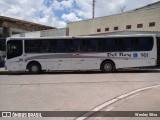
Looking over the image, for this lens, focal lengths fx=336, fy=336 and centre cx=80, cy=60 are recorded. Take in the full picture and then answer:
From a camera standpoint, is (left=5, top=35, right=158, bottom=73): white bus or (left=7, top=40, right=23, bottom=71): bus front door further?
(left=7, top=40, right=23, bottom=71): bus front door

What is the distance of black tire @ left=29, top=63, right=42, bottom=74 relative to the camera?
78.5 feet

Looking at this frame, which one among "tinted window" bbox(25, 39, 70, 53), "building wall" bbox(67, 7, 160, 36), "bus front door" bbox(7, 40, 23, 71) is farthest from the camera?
"building wall" bbox(67, 7, 160, 36)

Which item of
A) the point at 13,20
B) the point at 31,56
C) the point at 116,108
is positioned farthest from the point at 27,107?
the point at 13,20

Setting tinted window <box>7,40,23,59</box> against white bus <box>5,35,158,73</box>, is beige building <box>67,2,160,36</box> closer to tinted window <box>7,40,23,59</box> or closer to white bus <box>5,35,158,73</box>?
white bus <box>5,35,158,73</box>

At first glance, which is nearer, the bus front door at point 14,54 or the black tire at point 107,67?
the black tire at point 107,67

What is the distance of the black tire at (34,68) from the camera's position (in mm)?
23938

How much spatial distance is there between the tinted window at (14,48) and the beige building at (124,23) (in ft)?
51.3

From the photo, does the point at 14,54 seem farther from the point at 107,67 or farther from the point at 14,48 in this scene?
the point at 107,67

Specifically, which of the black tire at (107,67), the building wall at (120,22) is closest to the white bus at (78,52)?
the black tire at (107,67)

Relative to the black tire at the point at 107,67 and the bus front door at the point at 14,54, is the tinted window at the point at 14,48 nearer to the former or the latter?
the bus front door at the point at 14,54

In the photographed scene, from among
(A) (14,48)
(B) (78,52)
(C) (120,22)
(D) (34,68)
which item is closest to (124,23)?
(C) (120,22)

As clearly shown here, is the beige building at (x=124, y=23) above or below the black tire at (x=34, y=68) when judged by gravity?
above

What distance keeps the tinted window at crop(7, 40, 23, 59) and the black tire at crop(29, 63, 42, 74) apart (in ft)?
3.88

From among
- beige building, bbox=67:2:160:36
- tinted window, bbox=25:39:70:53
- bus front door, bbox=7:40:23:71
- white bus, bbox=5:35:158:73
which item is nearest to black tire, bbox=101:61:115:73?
white bus, bbox=5:35:158:73
